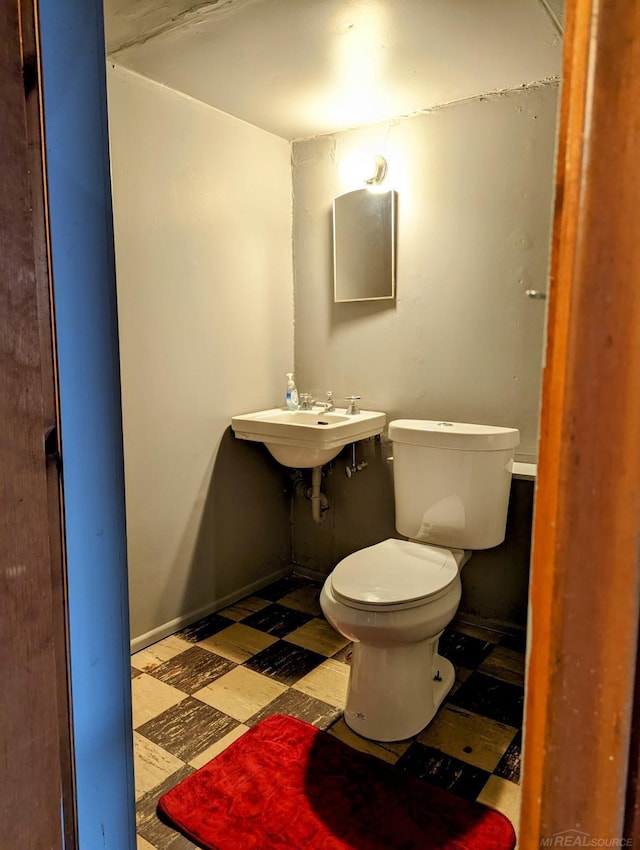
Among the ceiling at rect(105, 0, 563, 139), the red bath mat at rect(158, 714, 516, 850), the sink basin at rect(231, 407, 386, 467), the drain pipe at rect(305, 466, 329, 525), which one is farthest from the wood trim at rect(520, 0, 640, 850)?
the drain pipe at rect(305, 466, 329, 525)

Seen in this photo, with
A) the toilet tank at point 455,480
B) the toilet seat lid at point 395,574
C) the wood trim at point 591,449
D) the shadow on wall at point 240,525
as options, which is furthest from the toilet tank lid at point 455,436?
the wood trim at point 591,449

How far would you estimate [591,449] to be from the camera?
0.38 meters

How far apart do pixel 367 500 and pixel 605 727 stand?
88.7 inches

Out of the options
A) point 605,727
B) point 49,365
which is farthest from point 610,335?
point 49,365

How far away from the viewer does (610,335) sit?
1.20 feet

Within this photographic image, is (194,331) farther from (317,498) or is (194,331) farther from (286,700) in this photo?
(286,700)

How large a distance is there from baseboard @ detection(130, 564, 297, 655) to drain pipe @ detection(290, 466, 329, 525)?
37cm

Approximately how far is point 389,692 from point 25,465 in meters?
1.36

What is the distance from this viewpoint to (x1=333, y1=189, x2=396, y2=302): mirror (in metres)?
2.41

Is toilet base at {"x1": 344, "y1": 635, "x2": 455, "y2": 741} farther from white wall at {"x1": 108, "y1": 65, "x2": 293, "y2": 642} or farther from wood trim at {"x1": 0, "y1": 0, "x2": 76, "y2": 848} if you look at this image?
wood trim at {"x1": 0, "y1": 0, "x2": 76, "y2": 848}

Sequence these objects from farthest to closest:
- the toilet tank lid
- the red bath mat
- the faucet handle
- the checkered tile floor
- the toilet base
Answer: the faucet handle
the toilet tank lid
the toilet base
the checkered tile floor
the red bath mat

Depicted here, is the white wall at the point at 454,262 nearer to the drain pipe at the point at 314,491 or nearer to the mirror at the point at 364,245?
the mirror at the point at 364,245

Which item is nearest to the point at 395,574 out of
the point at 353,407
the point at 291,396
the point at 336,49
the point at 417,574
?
the point at 417,574

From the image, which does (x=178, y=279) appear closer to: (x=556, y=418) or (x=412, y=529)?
(x=412, y=529)
